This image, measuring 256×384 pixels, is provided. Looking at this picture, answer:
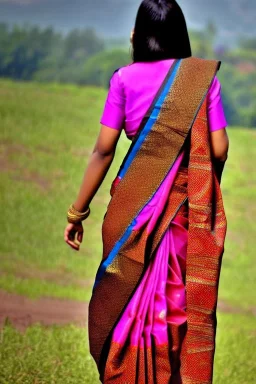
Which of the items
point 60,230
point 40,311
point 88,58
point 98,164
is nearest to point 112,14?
point 88,58

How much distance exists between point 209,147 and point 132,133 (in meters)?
0.31

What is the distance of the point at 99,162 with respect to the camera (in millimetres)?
3979

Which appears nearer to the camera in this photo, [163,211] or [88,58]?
[163,211]

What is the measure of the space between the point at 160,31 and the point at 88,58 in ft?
34.5

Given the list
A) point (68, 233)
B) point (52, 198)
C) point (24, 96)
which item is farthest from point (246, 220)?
point (68, 233)

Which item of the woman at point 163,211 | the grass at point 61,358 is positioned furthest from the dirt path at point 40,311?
the woman at point 163,211

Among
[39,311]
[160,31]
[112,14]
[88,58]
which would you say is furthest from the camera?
[112,14]

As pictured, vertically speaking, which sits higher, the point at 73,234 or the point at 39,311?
the point at 73,234

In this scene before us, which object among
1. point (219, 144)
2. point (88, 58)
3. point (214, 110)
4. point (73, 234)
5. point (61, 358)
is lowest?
point (61, 358)

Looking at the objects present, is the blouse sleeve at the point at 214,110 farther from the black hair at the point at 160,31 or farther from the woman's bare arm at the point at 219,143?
the black hair at the point at 160,31

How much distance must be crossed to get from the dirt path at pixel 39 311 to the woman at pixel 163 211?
2.64 m

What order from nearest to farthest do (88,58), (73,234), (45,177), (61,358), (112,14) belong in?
1. (73,234)
2. (61,358)
3. (45,177)
4. (88,58)
5. (112,14)

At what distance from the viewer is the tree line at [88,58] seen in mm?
13641

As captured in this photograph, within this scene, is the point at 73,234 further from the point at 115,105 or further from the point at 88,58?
the point at 88,58
